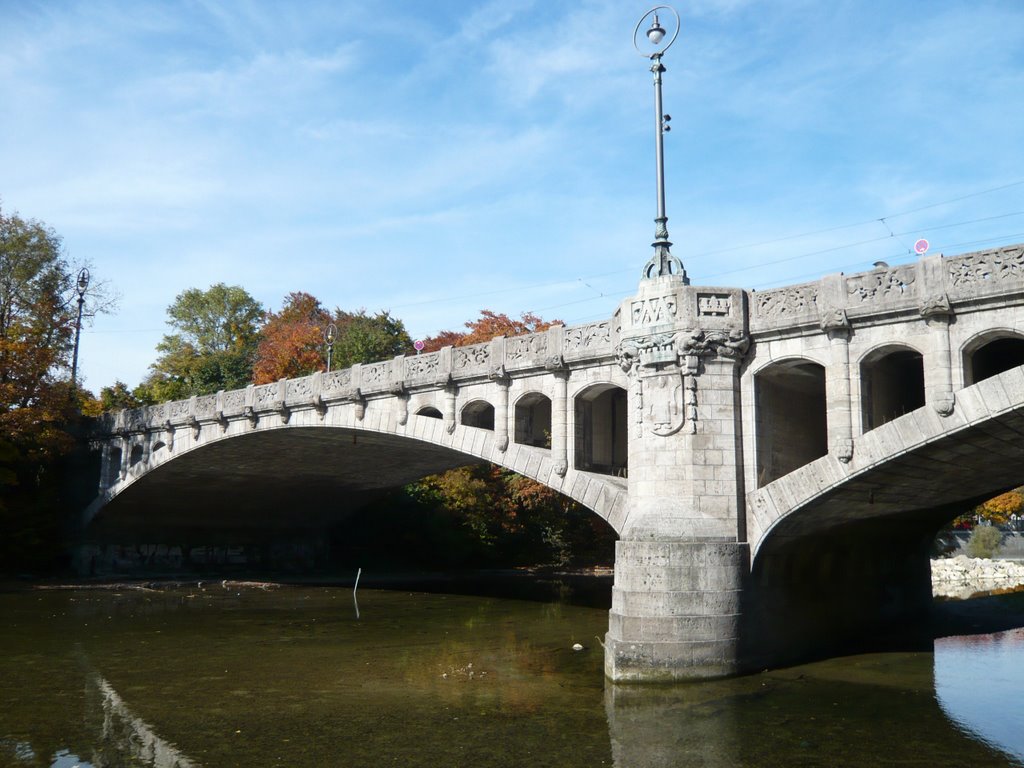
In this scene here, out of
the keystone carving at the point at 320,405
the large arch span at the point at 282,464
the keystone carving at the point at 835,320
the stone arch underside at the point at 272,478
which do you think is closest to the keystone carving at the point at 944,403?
the keystone carving at the point at 835,320

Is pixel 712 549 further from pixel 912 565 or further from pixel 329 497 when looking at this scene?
pixel 329 497

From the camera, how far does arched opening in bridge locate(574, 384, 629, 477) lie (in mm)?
22219

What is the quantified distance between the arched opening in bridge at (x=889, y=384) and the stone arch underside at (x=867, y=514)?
3.89 feet

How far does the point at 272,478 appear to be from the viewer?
41250 mm

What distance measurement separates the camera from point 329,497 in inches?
1781

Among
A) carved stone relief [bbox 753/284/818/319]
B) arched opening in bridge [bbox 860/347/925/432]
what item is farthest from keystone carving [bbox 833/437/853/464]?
carved stone relief [bbox 753/284/818/319]

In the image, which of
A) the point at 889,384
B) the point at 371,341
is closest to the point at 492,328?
the point at 371,341

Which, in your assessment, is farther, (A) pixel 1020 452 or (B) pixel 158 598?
(B) pixel 158 598

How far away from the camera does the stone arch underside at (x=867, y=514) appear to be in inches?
612

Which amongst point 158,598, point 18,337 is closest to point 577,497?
point 158,598

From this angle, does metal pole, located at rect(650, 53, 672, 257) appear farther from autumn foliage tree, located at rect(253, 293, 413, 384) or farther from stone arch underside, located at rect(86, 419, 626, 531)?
autumn foliage tree, located at rect(253, 293, 413, 384)

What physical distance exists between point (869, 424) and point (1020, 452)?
4.04 meters

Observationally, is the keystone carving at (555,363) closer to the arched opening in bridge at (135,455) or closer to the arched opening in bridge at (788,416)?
the arched opening in bridge at (788,416)

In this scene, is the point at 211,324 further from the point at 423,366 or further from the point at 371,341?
the point at 423,366
